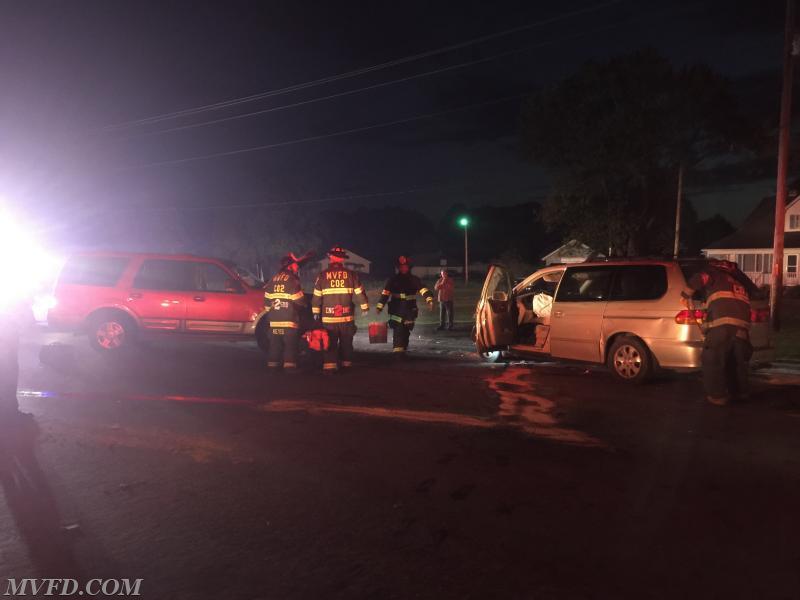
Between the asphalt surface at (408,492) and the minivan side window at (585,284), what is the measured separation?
4.65 ft

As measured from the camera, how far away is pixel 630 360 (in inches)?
352

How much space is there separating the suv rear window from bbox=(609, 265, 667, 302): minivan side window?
8828 millimetres

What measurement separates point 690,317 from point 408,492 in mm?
5132

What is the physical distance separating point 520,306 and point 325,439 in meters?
5.42

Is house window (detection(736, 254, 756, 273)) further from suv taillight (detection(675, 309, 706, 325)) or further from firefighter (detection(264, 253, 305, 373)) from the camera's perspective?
firefighter (detection(264, 253, 305, 373))

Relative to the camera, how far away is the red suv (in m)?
12.0

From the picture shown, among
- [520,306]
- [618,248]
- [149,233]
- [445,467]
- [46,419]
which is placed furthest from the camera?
[149,233]

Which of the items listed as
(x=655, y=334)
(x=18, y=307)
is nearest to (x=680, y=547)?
(x=655, y=334)

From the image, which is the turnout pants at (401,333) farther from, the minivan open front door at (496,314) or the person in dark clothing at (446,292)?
the person in dark clothing at (446,292)

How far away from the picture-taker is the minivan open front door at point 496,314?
10.4 m

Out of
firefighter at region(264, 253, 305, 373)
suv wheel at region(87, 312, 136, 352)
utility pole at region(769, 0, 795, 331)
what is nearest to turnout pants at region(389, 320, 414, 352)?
firefighter at region(264, 253, 305, 373)

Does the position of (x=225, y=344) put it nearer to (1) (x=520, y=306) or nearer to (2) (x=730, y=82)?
(1) (x=520, y=306)

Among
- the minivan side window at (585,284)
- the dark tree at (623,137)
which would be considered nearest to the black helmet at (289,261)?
the minivan side window at (585,284)

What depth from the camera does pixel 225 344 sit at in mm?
A: 14461
